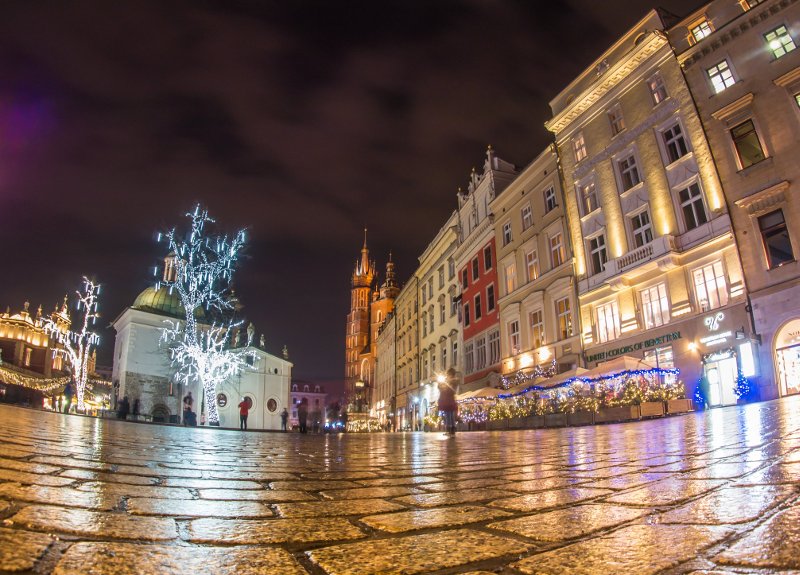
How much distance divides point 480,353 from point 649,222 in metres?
15.0

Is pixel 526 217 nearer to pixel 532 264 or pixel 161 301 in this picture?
pixel 532 264

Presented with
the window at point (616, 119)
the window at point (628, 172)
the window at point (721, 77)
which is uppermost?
Result: the window at point (616, 119)

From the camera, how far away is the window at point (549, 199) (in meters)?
27.0

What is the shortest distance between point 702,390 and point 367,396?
81.9 meters

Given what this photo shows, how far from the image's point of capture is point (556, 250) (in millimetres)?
26672

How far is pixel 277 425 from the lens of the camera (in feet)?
191

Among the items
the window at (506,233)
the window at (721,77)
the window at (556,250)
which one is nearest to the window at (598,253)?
the window at (556,250)

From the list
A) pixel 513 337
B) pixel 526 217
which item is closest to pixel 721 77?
pixel 526 217

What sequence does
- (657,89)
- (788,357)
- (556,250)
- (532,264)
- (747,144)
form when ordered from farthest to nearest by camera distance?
(532,264) < (556,250) < (657,89) < (747,144) < (788,357)

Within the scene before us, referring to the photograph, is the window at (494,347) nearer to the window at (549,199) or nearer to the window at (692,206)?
the window at (549,199)

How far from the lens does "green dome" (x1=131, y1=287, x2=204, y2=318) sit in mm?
53781

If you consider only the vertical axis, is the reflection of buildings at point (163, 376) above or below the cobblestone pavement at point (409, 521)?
above

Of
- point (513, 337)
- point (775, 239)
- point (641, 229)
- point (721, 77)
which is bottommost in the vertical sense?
point (513, 337)

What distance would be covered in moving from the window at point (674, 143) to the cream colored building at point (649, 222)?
5 cm
